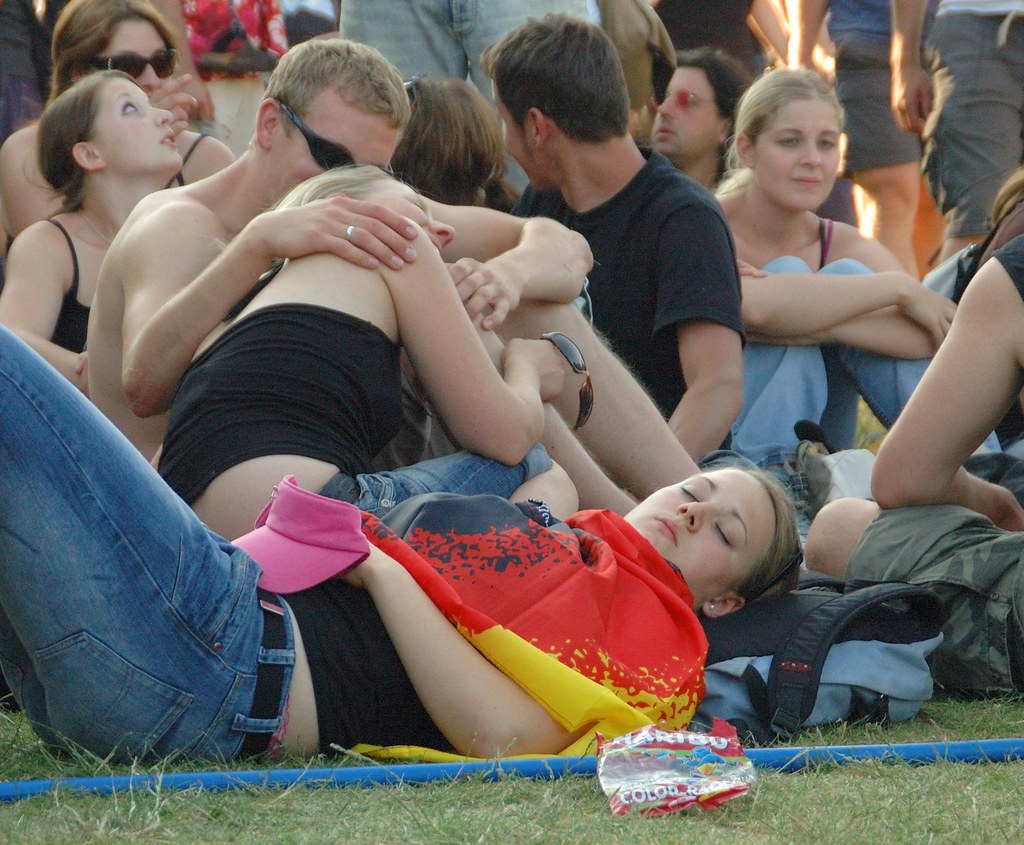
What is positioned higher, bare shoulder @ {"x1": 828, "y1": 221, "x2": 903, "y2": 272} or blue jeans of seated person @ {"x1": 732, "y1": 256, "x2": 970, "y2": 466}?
bare shoulder @ {"x1": 828, "y1": 221, "x2": 903, "y2": 272}

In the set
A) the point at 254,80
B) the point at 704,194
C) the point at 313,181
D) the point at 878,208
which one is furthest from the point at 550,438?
the point at 878,208

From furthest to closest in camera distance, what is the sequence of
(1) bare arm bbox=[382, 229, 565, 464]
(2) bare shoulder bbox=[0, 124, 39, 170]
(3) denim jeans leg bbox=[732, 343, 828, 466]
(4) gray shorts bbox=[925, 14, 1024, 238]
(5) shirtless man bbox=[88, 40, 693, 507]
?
(4) gray shorts bbox=[925, 14, 1024, 238] → (2) bare shoulder bbox=[0, 124, 39, 170] → (3) denim jeans leg bbox=[732, 343, 828, 466] → (5) shirtless man bbox=[88, 40, 693, 507] → (1) bare arm bbox=[382, 229, 565, 464]

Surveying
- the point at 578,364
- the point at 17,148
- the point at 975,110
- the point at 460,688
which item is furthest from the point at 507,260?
the point at 975,110

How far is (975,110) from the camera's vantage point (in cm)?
575

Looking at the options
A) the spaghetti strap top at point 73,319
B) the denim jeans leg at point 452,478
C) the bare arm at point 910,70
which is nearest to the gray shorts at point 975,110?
the bare arm at point 910,70

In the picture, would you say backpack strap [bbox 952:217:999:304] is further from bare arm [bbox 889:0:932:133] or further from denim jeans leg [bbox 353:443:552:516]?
denim jeans leg [bbox 353:443:552:516]

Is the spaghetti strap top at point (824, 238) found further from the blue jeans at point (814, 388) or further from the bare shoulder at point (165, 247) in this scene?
the bare shoulder at point (165, 247)

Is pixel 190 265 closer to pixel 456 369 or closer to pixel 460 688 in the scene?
pixel 456 369

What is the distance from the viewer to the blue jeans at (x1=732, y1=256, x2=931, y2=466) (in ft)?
16.3

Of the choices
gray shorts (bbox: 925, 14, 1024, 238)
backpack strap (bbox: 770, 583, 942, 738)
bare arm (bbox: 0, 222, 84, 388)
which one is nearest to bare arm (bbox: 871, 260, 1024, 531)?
backpack strap (bbox: 770, 583, 942, 738)

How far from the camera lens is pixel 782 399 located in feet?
16.5

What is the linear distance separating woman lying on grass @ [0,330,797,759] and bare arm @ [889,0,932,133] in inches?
155

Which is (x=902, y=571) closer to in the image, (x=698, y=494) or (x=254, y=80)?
(x=698, y=494)

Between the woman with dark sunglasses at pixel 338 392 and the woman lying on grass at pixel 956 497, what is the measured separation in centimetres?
79
